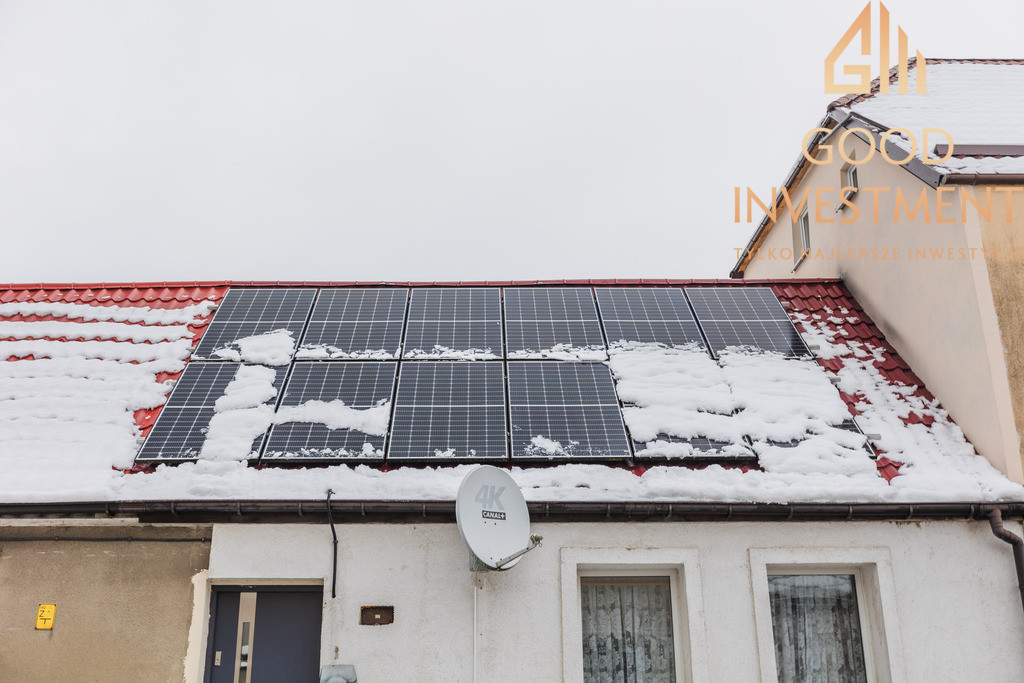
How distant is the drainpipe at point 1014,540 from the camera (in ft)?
21.8

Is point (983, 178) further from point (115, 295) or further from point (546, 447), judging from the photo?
point (115, 295)

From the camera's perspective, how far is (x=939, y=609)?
6.66 m

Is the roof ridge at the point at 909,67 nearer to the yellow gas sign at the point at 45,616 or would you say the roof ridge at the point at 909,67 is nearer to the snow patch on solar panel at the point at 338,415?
the snow patch on solar panel at the point at 338,415

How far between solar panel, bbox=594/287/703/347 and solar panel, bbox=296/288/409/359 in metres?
2.64

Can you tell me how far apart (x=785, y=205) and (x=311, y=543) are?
9.72m

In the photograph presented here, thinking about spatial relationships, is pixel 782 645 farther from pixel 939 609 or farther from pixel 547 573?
pixel 547 573

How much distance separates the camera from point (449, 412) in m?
7.66

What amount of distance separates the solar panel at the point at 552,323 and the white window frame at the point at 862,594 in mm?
2997

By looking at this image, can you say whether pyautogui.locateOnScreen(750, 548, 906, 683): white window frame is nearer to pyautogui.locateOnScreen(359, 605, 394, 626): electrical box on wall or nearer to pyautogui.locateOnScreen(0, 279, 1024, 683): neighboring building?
pyautogui.locateOnScreen(0, 279, 1024, 683): neighboring building

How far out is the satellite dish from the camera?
605cm

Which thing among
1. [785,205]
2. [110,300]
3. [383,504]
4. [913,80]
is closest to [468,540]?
Answer: [383,504]

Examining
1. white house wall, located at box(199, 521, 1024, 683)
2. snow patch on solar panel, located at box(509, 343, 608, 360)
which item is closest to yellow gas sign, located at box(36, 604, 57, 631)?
white house wall, located at box(199, 521, 1024, 683)

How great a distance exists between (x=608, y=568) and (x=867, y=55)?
9.15m

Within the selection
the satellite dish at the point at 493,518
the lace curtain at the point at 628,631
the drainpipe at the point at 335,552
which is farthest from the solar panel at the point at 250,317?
the lace curtain at the point at 628,631
